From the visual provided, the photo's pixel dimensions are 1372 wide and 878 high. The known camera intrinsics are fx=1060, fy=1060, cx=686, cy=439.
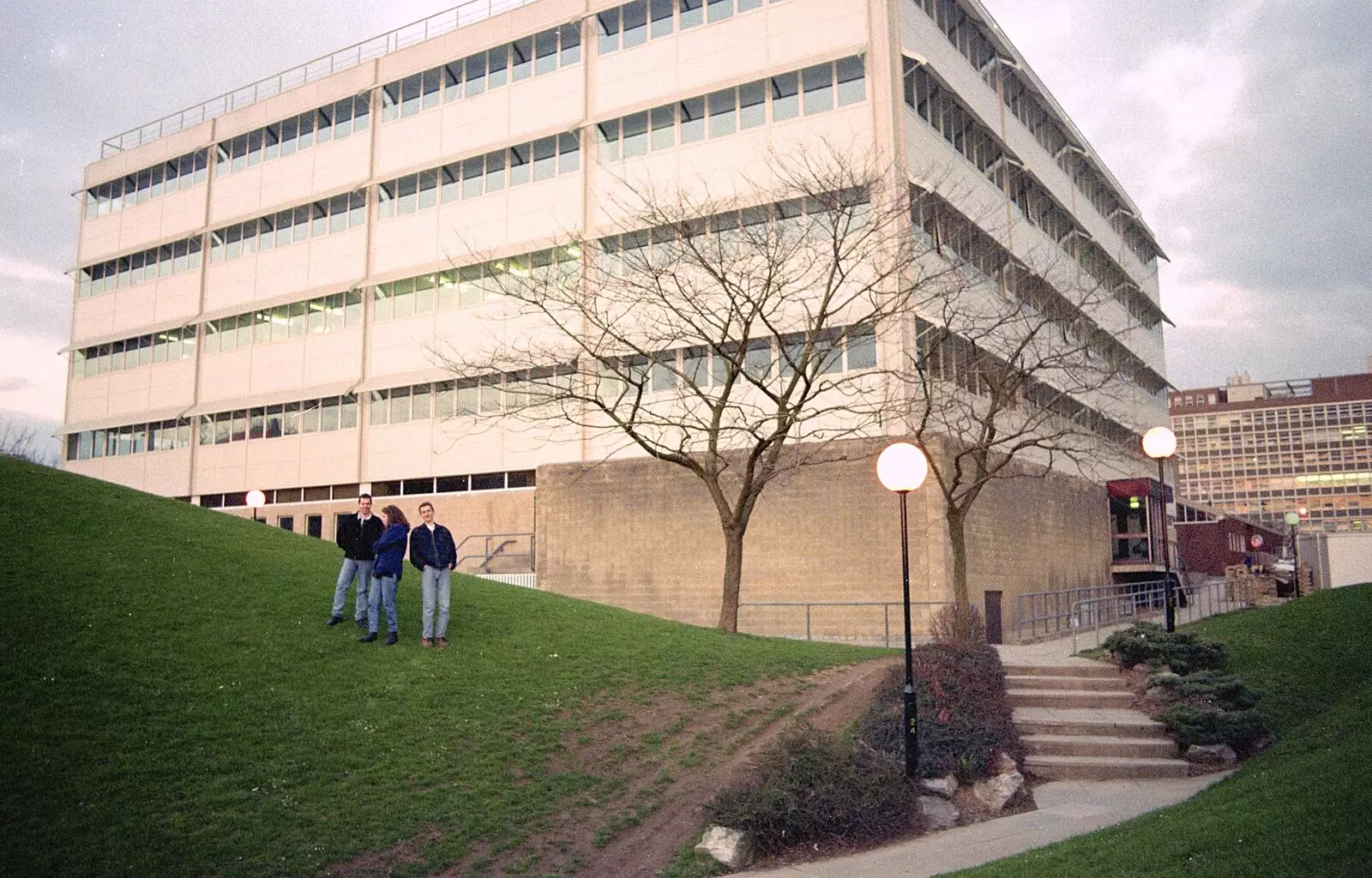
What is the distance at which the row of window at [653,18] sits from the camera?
103 ft

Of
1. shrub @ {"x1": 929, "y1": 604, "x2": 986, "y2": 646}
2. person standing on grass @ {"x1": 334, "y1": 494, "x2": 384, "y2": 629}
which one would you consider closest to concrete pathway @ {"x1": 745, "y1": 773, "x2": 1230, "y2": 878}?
shrub @ {"x1": 929, "y1": 604, "x2": 986, "y2": 646}

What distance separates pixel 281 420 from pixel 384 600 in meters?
28.9

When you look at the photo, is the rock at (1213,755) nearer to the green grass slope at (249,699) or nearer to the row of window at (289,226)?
the green grass slope at (249,699)

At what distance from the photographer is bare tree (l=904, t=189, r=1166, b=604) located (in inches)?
921

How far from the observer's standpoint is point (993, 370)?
104 feet

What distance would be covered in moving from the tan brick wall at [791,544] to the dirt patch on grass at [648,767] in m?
10.5

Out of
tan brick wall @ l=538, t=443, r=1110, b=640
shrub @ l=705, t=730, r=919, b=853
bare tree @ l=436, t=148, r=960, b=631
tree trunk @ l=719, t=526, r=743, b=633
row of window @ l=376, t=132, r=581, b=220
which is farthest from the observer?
row of window @ l=376, t=132, r=581, b=220

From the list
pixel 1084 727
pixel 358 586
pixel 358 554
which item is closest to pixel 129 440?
pixel 358 586

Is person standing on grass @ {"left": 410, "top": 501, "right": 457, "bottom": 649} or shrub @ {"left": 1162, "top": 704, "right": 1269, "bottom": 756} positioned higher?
person standing on grass @ {"left": 410, "top": 501, "right": 457, "bottom": 649}

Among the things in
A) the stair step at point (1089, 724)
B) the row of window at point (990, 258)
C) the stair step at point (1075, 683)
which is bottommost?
the stair step at point (1089, 724)

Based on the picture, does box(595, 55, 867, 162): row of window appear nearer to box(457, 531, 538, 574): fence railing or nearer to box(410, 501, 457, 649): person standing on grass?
box(457, 531, 538, 574): fence railing

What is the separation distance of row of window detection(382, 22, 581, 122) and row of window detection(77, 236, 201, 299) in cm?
1184

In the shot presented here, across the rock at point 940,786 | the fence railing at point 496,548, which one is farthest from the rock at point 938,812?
the fence railing at point 496,548

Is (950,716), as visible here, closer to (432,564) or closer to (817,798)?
(817,798)
